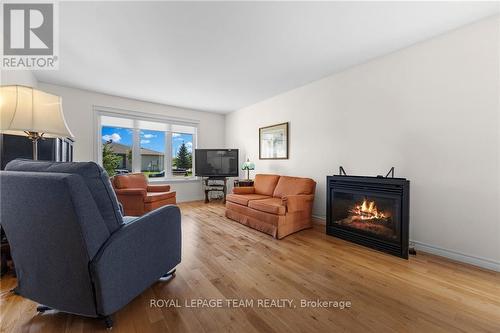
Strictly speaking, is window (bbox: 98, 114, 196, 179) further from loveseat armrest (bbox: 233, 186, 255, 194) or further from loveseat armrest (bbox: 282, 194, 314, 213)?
loveseat armrest (bbox: 282, 194, 314, 213)

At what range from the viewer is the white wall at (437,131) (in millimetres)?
1981

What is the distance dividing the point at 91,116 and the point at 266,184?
3.85 m

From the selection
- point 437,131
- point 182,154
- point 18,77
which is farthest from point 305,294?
point 182,154

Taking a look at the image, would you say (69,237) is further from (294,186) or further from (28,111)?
(294,186)

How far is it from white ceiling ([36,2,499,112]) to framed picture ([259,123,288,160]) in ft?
3.31

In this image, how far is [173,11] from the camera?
188cm

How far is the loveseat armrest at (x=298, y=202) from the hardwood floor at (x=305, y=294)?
60cm

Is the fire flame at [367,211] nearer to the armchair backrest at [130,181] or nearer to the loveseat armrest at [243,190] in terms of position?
the loveseat armrest at [243,190]

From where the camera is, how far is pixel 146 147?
488 centimetres

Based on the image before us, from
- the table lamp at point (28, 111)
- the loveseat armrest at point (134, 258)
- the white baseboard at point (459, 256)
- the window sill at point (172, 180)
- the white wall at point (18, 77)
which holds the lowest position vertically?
the white baseboard at point (459, 256)

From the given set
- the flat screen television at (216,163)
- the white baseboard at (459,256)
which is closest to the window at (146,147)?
the flat screen television at (216,163)

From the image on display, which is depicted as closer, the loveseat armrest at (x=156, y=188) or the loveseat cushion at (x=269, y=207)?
the loveseat cushion at (x=269, y=207)

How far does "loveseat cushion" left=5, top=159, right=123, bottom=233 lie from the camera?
1.16 m

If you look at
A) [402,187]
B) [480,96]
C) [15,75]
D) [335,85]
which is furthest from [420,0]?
[15,75]
